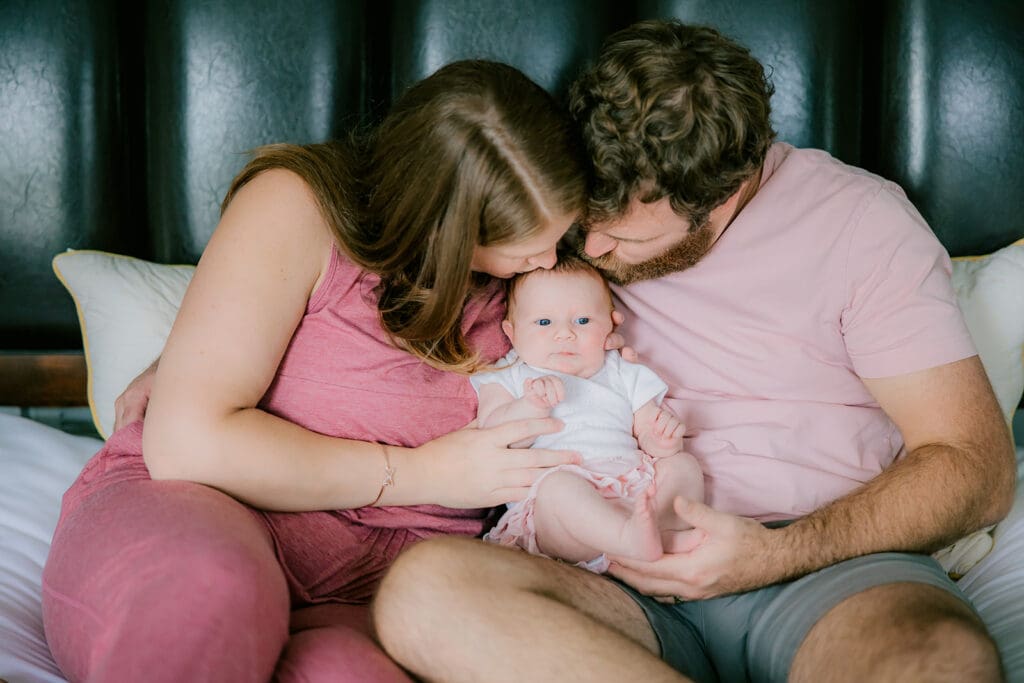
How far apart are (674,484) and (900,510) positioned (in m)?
0.32

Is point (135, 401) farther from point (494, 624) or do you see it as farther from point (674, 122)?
point (674, 122)

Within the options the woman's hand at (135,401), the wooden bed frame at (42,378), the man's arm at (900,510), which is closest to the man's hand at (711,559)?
the man's arm at (900,510)

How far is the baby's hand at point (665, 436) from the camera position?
1471 millimetres

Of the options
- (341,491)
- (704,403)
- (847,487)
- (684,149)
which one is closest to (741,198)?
(684,149)

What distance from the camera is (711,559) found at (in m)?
1.31

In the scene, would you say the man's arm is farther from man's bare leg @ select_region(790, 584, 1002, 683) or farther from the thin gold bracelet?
the thin gold bracelet

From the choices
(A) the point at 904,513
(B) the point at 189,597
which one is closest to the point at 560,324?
(A) the point at 904,513

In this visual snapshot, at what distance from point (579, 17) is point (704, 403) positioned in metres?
0.89

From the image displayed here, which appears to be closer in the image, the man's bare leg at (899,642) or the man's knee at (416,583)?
the man's bare leg at (899,642)

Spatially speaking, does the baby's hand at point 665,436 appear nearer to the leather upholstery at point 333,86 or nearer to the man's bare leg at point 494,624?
the man's bare leg at point 494,624

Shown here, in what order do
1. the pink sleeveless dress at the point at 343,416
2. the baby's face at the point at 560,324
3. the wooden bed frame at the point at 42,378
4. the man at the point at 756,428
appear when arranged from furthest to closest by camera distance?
the wooden bed frame at the point at 42,378
the baby's face at the point at 560,324
the pink sleeveless dress at the point at 343,416
the man at the point at 756,428

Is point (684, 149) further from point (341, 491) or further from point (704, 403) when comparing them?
point (341, 491)

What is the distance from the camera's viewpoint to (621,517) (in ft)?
4.29

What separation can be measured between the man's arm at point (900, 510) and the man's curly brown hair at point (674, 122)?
408 millimetres
